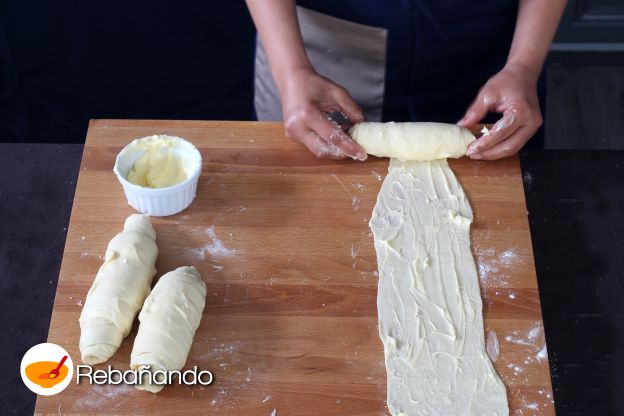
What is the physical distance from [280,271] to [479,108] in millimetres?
657

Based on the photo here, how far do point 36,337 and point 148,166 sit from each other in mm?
459

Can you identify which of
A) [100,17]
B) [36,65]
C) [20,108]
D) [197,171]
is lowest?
[20,108]

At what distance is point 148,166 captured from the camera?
5.30ft

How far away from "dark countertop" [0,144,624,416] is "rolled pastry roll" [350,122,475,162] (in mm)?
303

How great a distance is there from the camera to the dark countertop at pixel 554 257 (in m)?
1.54

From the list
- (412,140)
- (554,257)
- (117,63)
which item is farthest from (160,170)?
(117,63)

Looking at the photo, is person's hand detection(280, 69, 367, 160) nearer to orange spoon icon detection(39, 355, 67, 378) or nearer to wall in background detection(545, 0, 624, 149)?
orange spoon icon detection(39, 355, 67, 378)

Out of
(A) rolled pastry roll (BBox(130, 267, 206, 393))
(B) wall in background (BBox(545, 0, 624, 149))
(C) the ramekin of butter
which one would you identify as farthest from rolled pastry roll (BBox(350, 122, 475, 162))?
(B) wall in background (BBox(545, 0, 624, 149))

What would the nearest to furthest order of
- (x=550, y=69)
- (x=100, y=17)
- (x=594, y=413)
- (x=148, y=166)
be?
(x=594, y=413) → (x=148, y=166) → (x=100, y=17) → (x=550, y=69)

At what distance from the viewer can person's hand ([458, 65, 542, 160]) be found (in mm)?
1705

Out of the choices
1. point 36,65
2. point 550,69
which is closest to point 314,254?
point 36,65

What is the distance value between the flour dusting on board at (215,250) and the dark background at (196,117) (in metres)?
0.39

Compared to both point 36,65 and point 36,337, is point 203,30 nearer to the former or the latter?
point 36,65

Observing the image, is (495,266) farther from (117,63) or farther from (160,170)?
(117,63)
